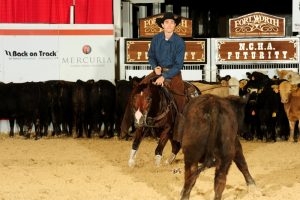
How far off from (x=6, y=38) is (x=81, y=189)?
759cm

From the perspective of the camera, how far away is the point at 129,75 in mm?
14641

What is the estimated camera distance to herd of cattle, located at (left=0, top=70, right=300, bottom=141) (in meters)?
12.8

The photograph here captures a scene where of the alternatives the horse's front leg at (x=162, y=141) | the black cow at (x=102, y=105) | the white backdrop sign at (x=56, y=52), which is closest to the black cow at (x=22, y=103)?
the white backdrop sign at (x=56, y=52)

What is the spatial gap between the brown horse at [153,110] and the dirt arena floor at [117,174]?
49 centimetres

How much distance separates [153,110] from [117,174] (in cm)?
93

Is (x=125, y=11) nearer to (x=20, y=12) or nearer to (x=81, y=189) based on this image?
(x=20, y=12)

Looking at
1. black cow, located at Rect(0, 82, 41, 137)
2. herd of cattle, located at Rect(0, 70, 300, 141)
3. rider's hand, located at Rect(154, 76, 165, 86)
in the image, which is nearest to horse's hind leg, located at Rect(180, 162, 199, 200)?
rider's hand, located at Rect(154, 76, 165, 86)

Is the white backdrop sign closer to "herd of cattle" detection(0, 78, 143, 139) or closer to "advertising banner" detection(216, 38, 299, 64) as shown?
"herd of cattle" detection(0, 78, 143, 139)

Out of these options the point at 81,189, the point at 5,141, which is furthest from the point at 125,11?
the point at 81,189

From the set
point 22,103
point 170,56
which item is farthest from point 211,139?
point 22,103

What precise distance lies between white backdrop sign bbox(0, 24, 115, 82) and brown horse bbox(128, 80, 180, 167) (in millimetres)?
5715

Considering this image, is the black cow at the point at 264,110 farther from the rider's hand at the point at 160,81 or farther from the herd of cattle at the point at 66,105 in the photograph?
the rider's hand at the point at 160,81

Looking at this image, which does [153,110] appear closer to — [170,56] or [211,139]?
[170,56]

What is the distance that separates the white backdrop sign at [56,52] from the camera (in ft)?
46.9
